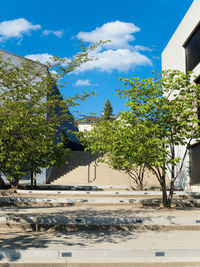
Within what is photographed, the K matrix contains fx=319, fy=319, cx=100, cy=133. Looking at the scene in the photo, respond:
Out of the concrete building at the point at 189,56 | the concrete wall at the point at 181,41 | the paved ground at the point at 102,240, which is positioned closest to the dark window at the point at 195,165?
the concrete building at the point at 189,56

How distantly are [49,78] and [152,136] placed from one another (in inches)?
221

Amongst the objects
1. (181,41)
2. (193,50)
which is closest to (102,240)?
(193,50)

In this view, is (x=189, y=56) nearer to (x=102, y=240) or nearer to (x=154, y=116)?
(x=154, y=116)

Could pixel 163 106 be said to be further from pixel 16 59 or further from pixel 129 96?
pixel 16 59

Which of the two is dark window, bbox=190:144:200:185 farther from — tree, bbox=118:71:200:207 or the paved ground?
the paved ground

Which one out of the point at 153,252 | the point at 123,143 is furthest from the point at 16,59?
the point at 153,252

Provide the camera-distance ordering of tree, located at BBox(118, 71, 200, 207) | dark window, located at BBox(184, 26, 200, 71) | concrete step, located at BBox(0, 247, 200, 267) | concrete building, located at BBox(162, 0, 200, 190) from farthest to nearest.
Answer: dark window, located at BBox(184, 26, 200, 71) → concrete building, located at BBox(162, 0, 200, 190) → tree, located at BBox(118, 71, 200, 207) → concrete step, located at BBox(0, 247, 200, 267)

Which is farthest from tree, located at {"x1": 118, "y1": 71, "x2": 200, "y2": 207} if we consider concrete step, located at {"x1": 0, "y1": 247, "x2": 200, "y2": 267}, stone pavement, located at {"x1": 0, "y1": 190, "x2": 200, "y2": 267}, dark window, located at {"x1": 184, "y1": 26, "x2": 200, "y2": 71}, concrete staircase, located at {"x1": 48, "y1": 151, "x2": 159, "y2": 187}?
concrete staircase, located at {"x1": 48, "y1": 151, "x2": 159, "y2": 187}

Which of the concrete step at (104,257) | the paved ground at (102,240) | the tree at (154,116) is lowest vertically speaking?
the paved ground at (102,240)

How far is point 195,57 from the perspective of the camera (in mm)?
23688

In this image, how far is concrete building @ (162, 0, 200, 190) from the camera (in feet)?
76.0

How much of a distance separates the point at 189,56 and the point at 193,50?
0.91 m

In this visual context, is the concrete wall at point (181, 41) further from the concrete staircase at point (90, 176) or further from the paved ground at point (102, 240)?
the paved ground at point (102, 240)

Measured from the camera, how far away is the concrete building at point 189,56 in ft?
76.0
